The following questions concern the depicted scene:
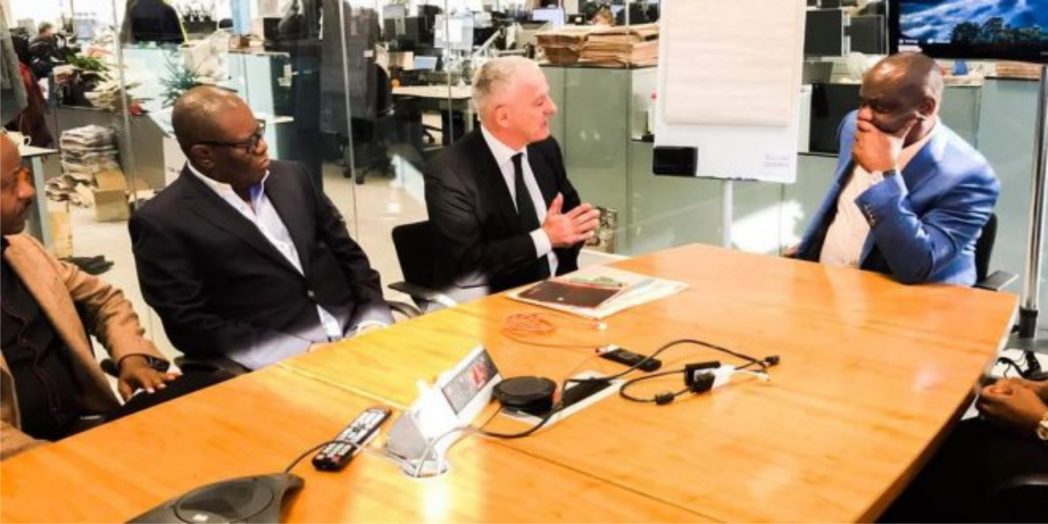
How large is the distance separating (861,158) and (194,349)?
195 cm

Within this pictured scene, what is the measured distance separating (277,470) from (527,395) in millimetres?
465

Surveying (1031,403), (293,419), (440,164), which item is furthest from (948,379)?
(440,164)

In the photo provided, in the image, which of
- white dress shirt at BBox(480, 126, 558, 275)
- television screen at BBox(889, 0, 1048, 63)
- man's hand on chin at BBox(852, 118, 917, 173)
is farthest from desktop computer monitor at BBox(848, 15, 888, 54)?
white dress shirt at BBox(480, 126, 558, 275)

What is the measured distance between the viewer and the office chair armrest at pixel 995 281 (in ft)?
9.01

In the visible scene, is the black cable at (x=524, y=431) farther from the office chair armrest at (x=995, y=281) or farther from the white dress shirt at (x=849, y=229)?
the office chair armrest at (x=995, y=281)

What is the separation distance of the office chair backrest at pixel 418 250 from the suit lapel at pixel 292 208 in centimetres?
33

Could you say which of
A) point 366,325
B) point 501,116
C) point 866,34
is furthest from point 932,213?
point 866,34

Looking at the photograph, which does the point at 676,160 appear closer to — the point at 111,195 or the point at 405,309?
the point at 405,309

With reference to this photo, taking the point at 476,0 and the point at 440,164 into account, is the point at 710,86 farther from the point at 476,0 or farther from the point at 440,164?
the point at 476,0

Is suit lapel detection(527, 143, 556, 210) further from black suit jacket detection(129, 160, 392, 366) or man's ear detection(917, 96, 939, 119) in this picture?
man's ear detection(917, 96, 939, 119)

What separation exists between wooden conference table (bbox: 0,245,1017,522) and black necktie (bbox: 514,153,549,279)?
0.88 meters

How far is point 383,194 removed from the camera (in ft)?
22.7

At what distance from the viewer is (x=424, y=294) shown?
113 inches

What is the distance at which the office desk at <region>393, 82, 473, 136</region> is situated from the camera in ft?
22.3
